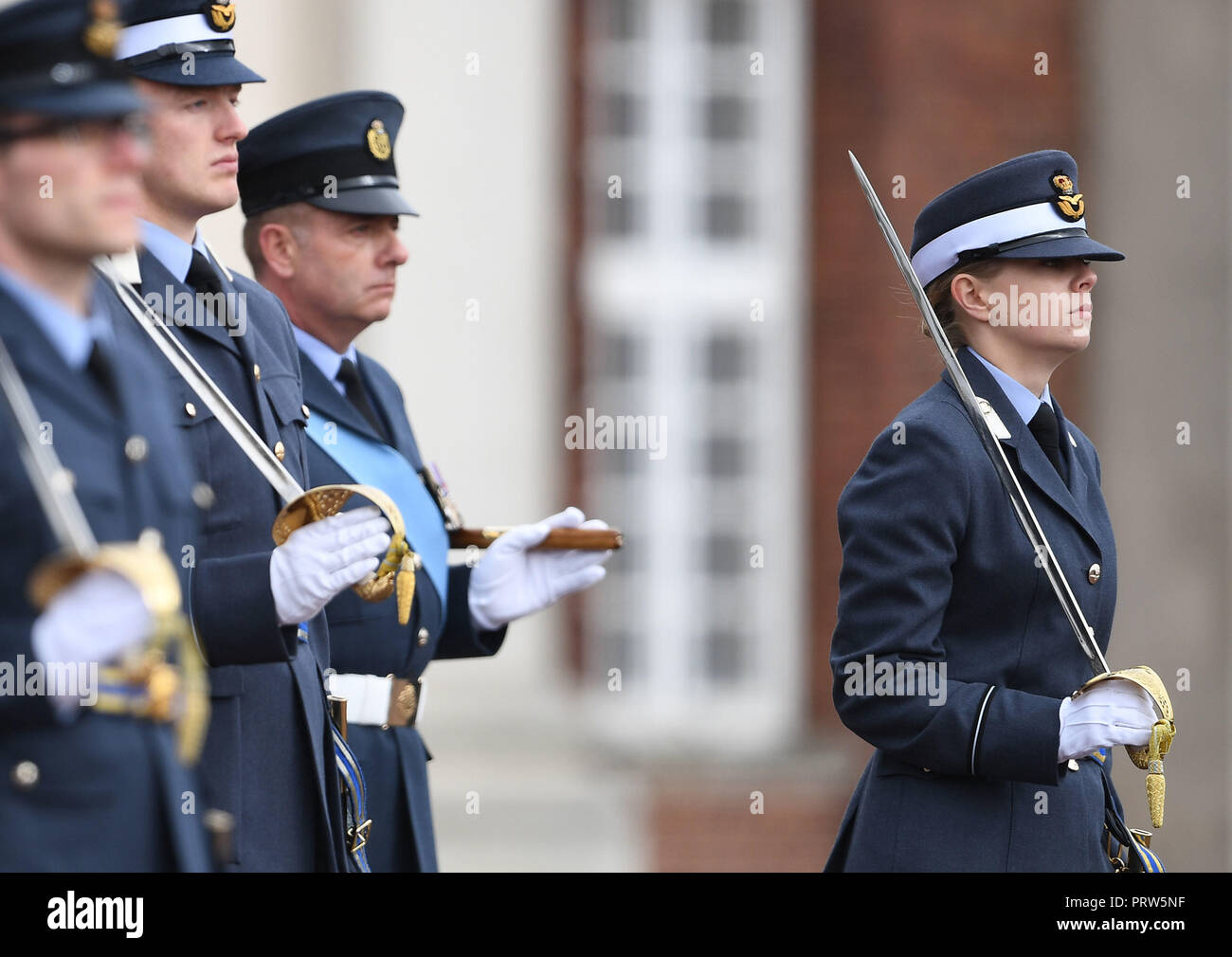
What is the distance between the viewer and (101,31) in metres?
3.01

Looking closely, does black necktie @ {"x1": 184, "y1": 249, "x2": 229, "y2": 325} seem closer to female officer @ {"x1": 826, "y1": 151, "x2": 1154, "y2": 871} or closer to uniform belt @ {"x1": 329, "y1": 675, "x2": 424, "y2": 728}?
uniform belt @ {"x1": 329, "y1": 675, "x2": 424, "y2": 728}

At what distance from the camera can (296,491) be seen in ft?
12.5

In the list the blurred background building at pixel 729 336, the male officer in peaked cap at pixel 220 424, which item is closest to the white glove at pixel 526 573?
the male officer in peaked cap at pixel 220 424

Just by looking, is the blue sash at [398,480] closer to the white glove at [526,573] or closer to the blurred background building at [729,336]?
the white glove at [526,573]

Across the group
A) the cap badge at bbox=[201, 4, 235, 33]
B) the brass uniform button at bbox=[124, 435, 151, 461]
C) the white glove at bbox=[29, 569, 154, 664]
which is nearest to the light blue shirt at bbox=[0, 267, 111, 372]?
A: the brass uniform button at bbox=[124, 435, 151, 461]

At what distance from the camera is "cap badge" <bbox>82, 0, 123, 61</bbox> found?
2990 millimetres

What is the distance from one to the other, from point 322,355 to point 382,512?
132 cm

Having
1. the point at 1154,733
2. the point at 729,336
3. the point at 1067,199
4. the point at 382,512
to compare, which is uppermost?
the point at 729,336

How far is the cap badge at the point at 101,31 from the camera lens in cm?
299

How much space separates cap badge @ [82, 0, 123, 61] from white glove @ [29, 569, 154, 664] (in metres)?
0.71

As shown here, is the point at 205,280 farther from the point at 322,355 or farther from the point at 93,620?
the point at 93,620

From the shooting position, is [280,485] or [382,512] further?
[280,485]

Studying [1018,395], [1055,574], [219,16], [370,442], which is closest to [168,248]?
[219,16]

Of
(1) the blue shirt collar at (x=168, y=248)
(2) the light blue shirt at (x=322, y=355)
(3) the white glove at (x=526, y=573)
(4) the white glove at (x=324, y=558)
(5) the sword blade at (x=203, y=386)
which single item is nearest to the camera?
(4) the white glove at (x=324, y=558)
